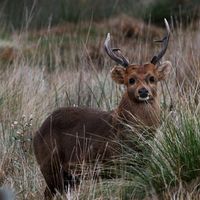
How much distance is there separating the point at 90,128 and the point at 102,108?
7.02ft

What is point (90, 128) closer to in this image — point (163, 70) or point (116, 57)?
point (116, 57)

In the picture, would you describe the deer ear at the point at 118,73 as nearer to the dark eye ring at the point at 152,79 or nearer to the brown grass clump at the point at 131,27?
the dark eye ring at the point at 152,79

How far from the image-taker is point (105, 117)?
8.36 meters

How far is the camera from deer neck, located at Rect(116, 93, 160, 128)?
812cm

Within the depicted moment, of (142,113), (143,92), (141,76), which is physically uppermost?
(141,76)

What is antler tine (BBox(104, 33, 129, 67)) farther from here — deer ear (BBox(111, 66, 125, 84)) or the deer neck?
the deer neck

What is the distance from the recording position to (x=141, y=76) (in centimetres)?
825

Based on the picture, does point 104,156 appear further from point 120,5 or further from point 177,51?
point 120,5

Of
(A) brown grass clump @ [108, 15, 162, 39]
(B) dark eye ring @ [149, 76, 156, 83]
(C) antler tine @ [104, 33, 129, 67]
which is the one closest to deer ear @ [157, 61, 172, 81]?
(B) dark eye ring @ [149, 76, 156, 83]

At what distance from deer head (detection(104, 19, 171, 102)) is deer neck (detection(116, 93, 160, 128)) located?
4cm

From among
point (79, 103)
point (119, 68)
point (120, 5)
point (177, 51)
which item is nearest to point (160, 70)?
point (119, 68)

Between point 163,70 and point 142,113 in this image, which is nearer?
point 142,113

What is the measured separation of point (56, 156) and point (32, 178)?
34 centimetres

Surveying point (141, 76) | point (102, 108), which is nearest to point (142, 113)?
point (141, 76)
